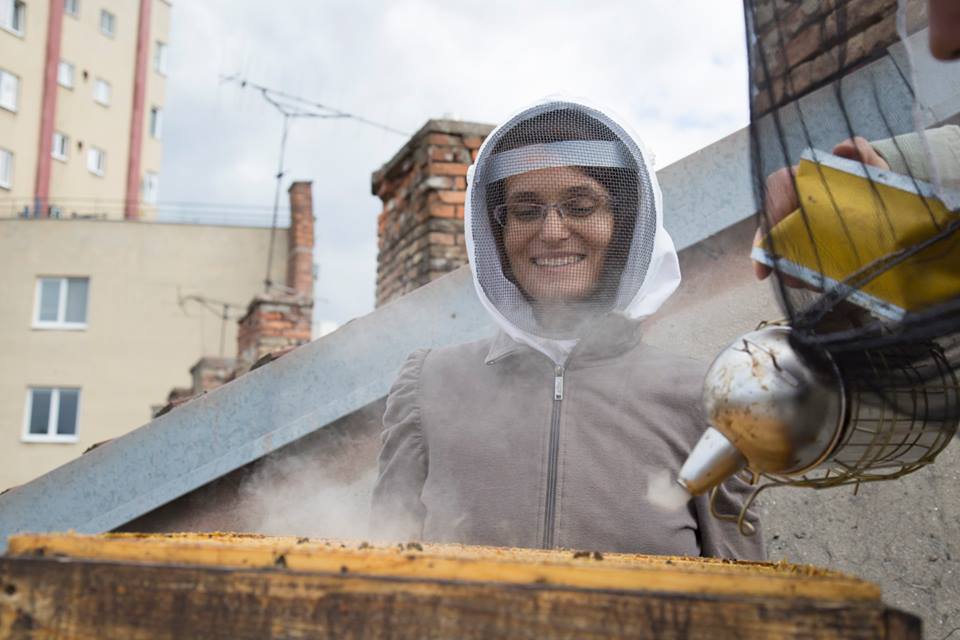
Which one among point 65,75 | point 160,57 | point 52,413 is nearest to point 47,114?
point 65,75

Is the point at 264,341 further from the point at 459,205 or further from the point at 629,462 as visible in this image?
the point at 629,462

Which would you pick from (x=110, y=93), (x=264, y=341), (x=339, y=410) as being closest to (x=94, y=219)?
(x=110, y=93)

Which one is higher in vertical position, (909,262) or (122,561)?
(909,262)

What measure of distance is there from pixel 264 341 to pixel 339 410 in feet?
20.1

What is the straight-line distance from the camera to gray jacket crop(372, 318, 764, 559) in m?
1.97

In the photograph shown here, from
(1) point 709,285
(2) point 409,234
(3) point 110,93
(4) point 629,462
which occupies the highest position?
(3) point 110,93

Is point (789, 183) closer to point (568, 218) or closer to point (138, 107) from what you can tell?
point (568, 218)

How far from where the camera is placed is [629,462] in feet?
6.64

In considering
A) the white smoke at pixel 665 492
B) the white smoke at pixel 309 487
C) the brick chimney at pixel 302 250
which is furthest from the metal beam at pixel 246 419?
the brick chimney at pixel 302 250

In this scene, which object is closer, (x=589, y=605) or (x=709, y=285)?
(x=589, y=605)

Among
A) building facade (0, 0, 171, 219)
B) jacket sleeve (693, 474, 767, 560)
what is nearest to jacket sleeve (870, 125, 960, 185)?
jacket sleeve (693, 474, 767, 560)

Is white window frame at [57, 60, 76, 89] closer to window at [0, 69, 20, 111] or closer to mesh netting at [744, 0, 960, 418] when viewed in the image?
window at [0, 69, 20, 111]

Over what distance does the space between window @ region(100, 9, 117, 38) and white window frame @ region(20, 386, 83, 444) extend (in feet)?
55.7

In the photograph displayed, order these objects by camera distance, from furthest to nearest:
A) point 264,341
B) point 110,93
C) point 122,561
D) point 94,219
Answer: point 110,93 < point 94,219 < point 264,341 < point 122,561
